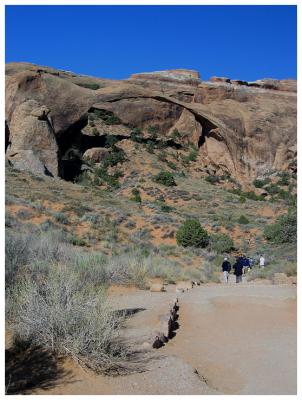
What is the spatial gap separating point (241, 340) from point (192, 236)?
51.2ft

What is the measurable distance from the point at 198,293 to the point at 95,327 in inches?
294

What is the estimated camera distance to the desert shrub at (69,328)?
5492 mm

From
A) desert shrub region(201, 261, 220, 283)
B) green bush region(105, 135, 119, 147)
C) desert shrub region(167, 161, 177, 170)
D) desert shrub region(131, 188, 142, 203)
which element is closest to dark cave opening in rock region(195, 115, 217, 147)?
desert shrub region(167, 161, 177, 170)

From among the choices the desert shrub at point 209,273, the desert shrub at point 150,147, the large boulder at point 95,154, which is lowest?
the desert shrub at point 209,273

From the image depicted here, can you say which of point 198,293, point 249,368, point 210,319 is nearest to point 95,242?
point 198,293

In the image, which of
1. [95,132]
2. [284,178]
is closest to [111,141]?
[95,132]

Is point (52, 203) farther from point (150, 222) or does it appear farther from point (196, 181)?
point (196, 181)

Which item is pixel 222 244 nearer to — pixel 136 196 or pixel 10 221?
pixel 10 221

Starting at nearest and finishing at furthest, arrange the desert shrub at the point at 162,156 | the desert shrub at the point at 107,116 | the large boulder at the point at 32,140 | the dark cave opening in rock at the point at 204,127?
the large boulder at the point at 32,140 → the desert shrub at the point at 162,156 → the desert shrub at the point at 107,116 → the dark cave opening in rock at the point at 204,127

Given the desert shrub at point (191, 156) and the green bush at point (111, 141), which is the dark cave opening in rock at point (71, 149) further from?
the desert shrub at point (191, 156)

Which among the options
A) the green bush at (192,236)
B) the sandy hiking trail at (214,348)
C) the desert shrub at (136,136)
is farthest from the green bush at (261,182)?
the sandy hiking trail at (214,348)

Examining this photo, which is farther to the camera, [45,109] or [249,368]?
[45,109]

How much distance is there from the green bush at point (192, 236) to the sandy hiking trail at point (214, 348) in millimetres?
10964

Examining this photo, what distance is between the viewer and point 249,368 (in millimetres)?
6562
